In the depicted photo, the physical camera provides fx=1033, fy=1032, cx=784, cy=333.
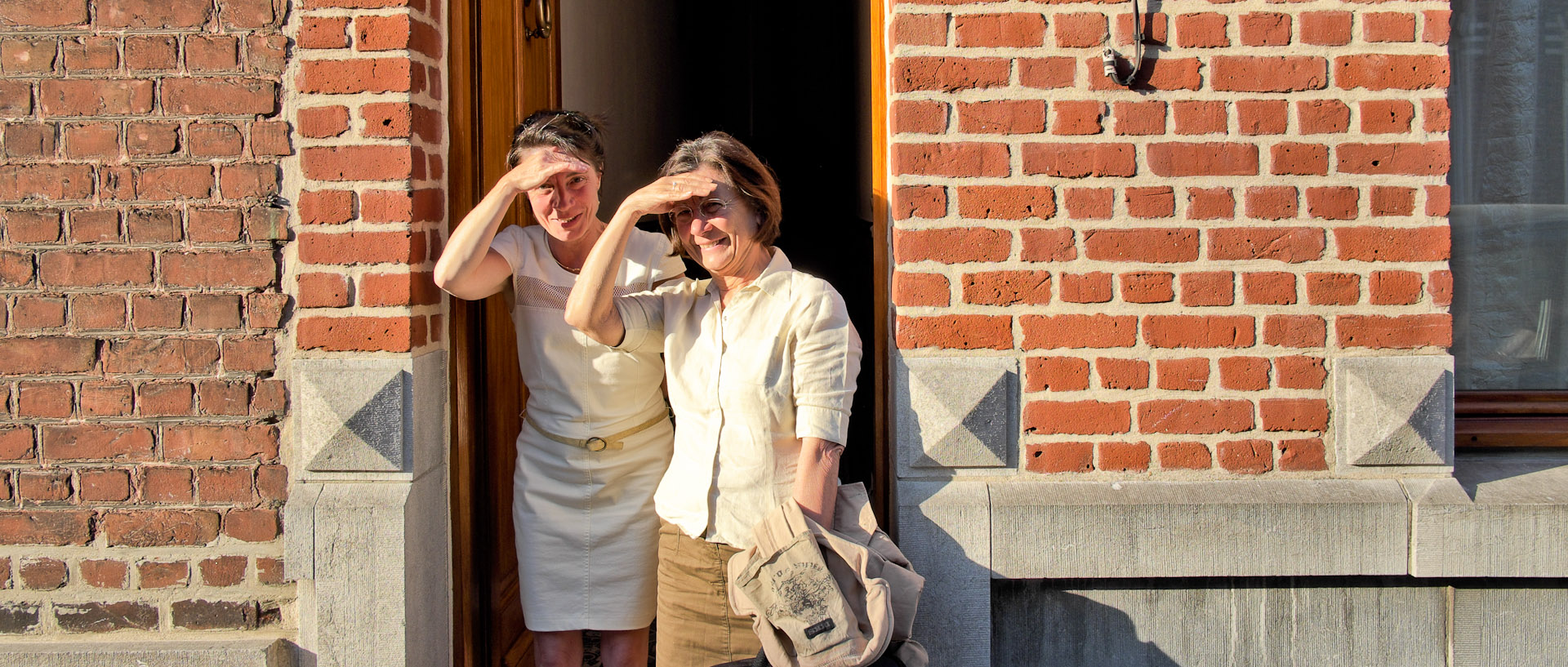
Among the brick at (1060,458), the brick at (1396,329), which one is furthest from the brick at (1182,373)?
the brick at (1396,329)

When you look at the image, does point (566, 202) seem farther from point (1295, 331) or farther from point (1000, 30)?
point (1295, 331)

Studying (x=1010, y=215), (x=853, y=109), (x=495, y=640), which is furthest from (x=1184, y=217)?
(x=853, y=109)

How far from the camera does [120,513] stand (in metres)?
2.66

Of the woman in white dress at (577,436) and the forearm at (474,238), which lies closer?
the forearm at (474,238)

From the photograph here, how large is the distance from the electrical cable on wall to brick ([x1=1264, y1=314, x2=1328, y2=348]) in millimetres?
701

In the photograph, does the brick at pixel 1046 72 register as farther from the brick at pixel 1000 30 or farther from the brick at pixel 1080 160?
the brick at pixel 1080 160

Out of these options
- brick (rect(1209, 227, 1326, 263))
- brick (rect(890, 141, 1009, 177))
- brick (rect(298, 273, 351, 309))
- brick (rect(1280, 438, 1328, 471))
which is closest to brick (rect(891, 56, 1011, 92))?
brick (rect(890, 141, 1009, 177))

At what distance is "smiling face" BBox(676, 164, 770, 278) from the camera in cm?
232

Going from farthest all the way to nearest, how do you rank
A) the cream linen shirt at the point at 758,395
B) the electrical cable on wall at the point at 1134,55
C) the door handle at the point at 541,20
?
the door handle at the point at 541,20, the electrical cable on wall at the point at 1134,55, the cream linen shirt at the point at 758,395

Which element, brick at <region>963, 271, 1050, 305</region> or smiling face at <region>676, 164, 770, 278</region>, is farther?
brick at <region>963, 271, 1050, 305</region>

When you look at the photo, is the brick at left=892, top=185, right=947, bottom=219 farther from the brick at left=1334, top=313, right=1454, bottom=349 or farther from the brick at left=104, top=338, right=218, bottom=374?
the brick at left=104, top=338, right=218, bottom=374

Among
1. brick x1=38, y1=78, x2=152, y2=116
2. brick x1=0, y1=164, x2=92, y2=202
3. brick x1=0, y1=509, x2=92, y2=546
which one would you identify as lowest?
brick x1=0, y1=509, x2=92, y2=546

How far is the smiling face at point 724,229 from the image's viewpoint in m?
2.32

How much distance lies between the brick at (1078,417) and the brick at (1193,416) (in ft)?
0.17
